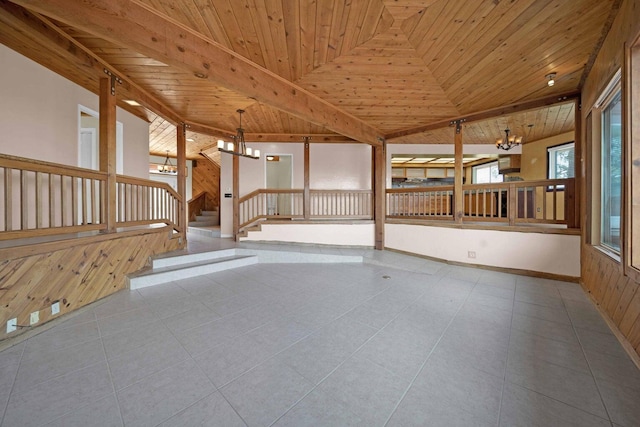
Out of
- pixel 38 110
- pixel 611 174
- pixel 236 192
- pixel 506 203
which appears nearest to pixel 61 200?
pixel 38 110

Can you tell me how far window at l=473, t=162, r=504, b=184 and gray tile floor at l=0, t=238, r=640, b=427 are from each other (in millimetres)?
7266

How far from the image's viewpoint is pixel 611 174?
2738 millimetres

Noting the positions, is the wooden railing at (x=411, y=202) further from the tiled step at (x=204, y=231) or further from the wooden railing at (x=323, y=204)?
the tiled step at (x=204, y=231)

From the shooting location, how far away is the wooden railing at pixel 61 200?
237 cm

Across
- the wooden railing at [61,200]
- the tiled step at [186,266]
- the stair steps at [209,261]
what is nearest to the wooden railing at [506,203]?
the stair steps at [209,261]

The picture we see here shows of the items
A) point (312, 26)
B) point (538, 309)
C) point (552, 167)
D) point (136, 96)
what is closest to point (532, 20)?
point (312, 26)

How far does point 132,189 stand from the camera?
13.0 ft

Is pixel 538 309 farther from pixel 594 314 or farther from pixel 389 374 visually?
pixel 389 374

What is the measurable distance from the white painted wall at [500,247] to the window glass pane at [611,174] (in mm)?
803

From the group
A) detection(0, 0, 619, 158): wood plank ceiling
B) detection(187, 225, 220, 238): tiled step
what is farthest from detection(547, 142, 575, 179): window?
detection(187, 225, 220, 238): tiled step

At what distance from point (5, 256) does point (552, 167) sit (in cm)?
1060

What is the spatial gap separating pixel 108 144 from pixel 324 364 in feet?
12.7

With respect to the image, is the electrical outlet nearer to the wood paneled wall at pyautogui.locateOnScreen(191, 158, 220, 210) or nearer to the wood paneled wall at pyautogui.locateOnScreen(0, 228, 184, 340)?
the wood paneled wall at pyautogui.locateOnScreen(0, 228, 184, 340)

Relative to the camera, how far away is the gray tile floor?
140 centimetres
